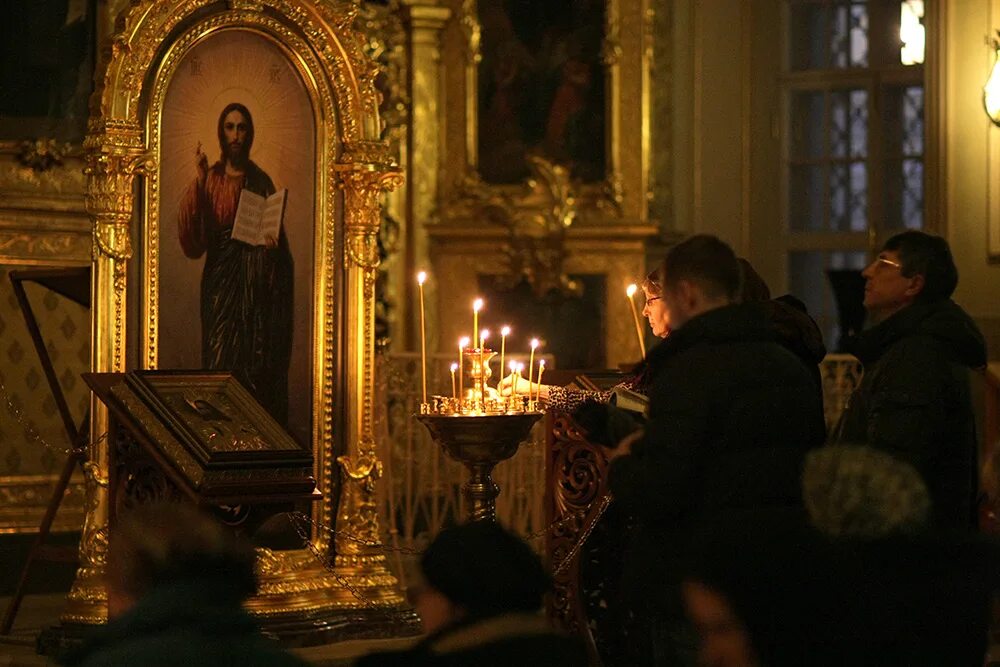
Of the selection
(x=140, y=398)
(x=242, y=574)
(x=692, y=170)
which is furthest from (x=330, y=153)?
(x=692, y=170)

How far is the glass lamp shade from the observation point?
1061 centimetres

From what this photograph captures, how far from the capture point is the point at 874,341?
455 centimetres

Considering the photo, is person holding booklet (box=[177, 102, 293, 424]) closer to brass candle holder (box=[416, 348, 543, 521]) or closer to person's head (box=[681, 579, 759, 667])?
brass candle holder (box=[416, 348, 543, 521])

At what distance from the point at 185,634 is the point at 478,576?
19.8 inches

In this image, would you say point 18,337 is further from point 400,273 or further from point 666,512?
point 666,512

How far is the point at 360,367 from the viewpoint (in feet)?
23.4

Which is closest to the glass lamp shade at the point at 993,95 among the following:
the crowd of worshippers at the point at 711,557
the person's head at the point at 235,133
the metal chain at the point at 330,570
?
the person's head at the point at 235,133

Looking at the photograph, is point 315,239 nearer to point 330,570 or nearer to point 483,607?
point 330,570

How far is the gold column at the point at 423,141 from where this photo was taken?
37.3ft

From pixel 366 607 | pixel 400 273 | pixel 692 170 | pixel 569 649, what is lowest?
pixel 366 607

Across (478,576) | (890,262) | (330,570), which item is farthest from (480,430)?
(478,576)

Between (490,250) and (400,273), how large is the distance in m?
0.62

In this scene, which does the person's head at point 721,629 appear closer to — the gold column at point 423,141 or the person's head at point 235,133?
the person's head at point 235,133

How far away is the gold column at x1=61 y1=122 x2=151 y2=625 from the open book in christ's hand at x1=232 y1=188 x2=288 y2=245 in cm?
52
